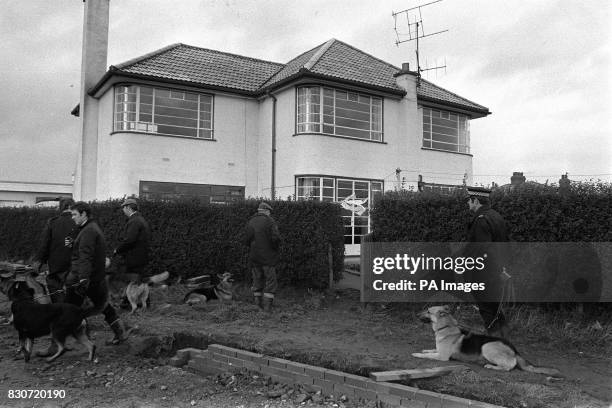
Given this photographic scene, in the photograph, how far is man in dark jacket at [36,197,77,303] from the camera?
762 cm

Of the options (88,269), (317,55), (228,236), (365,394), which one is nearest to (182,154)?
(317,55)

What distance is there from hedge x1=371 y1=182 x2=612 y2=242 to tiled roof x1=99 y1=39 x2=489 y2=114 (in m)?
9.80

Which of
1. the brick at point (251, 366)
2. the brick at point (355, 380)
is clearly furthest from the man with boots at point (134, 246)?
the brick at point (355, 380)

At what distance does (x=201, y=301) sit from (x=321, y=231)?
279cm

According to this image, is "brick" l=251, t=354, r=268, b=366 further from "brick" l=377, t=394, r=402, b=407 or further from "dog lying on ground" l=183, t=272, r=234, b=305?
"dog lying on ground" l=183, t=272, r=234, b=305

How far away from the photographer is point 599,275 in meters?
6.89

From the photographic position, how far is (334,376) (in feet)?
15.8

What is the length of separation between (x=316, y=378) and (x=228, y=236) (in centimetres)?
Result: 652

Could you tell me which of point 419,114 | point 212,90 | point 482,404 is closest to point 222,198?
point 212,90

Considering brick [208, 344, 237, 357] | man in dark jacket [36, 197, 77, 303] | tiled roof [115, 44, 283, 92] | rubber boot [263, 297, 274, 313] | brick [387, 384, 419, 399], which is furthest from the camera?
tiled roof [115, 44, 283, 92]

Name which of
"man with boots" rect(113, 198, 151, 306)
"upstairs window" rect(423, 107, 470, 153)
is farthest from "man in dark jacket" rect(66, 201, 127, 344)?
"upstairs window" rect(423, 107, 470, 153)

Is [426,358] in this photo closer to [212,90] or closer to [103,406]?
[103,406]

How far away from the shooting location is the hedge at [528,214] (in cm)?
705

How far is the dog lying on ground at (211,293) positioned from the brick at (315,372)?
459 centimetres
